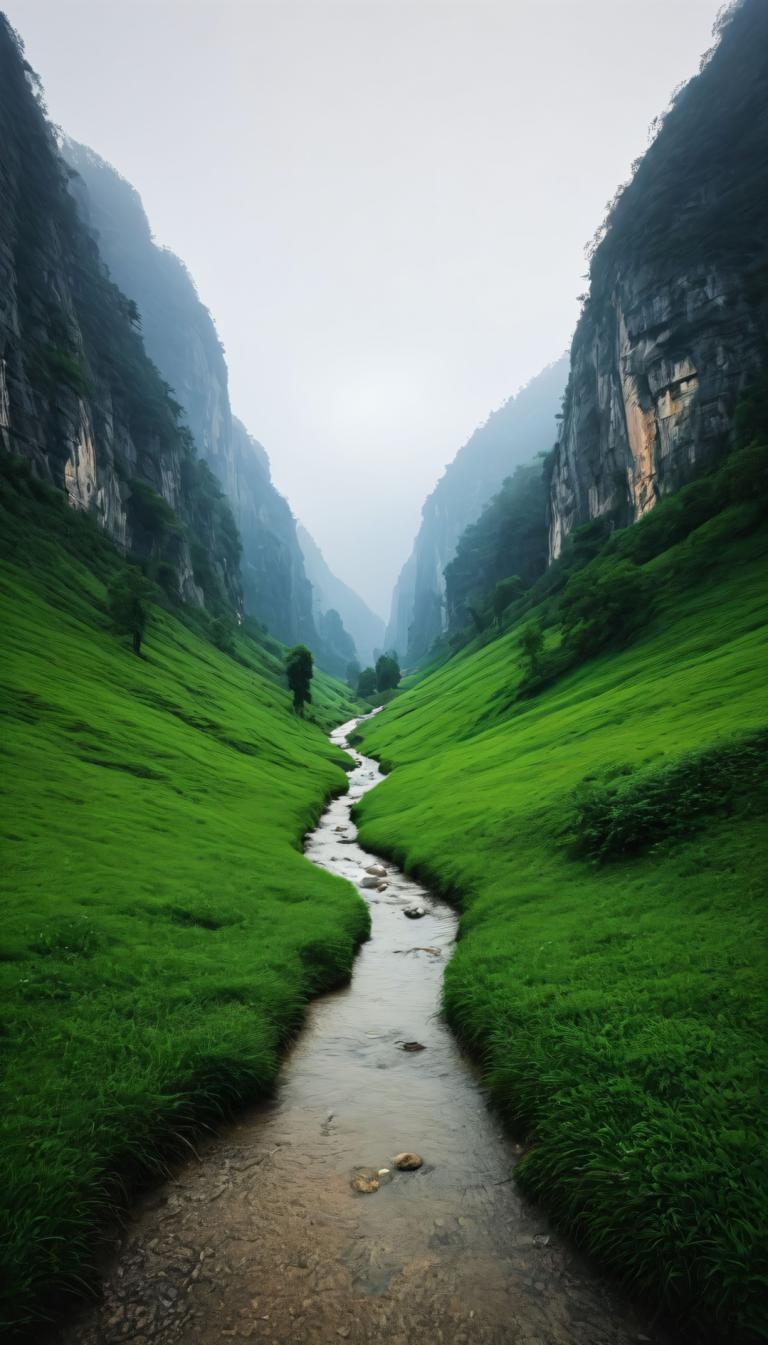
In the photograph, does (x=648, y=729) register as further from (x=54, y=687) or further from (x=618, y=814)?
(x=54, y=687)

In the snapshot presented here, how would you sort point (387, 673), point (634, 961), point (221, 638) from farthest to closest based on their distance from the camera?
point (387, 673) → point (221, 638) → point (634, 961)

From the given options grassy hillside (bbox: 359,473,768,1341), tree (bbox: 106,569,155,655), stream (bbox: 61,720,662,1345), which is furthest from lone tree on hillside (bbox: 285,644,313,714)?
stream (bbox: 61,720,662,1345)

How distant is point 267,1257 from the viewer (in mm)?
7484

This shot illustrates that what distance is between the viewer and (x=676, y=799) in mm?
20516

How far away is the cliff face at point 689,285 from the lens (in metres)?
99.0

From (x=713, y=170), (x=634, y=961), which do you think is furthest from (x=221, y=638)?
(x=713, y=170)

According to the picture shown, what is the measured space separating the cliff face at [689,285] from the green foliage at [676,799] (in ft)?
313

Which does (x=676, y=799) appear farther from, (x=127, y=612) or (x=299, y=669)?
(x=299, y=669)

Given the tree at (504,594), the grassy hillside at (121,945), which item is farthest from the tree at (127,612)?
the tree at (504,594)

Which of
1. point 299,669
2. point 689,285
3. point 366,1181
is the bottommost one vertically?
point 366,1181

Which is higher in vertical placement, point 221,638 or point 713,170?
point 713,170

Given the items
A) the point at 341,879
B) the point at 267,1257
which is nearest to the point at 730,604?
the point at 341,879

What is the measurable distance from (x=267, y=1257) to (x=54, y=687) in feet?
153

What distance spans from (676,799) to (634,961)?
29.3ft
